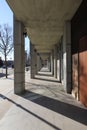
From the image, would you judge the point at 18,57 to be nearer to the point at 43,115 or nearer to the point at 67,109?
the point at 67,109

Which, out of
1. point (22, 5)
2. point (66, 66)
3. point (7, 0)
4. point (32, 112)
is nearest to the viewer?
point (32, 112)

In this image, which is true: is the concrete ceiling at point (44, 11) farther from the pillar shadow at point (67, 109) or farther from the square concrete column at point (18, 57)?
the pillar shadow at point (67, 109)

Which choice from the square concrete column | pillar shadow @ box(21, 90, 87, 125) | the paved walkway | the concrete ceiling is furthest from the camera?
the square concrete column

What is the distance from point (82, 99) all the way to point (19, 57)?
6.13 meters

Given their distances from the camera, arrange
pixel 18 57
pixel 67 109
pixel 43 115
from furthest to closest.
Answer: pixel 18 57, pixel 67 109, pixel 43 115

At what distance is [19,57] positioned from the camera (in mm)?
17062

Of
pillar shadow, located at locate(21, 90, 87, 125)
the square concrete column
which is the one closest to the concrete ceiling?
the square concrete column

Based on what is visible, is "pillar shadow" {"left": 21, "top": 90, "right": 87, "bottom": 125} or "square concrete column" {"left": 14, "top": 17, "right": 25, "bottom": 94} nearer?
"pillar shadow" {"left": 21, "top": 90, "right": 87, "bottom": 125}

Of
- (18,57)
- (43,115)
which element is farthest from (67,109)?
(18,57)

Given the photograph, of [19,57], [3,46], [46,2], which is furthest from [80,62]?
[3,46]

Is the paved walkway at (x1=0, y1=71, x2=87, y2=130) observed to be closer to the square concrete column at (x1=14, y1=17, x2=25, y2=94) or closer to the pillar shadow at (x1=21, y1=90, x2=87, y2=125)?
the pillar shadow at (x1=21, y1=90, x2=87, y2=125)

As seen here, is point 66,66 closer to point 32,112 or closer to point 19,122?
point 32,112

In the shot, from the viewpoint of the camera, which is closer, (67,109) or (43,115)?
(43,115)

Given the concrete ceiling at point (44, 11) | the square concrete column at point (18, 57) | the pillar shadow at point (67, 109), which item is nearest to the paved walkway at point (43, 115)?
the pillar shadow at point (67, 109)
